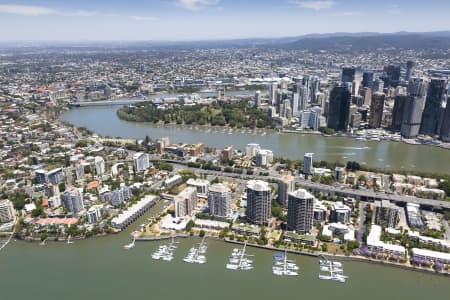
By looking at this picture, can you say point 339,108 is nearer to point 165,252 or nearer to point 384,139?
point 384,139

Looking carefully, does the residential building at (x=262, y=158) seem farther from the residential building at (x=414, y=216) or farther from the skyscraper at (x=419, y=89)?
the skyscraper at (x=419, y=89)

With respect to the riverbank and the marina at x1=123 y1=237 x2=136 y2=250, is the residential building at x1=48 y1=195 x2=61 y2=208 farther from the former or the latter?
the riverbank

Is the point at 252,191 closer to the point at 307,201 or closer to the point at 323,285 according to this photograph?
the point at 307,201

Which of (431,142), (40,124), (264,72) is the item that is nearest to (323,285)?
(431,142)

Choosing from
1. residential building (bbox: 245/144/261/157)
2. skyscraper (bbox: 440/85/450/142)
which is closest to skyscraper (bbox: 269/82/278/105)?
residential building (bbox: 245/144/261/157)

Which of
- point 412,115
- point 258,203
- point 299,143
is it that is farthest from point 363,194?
point 412,115

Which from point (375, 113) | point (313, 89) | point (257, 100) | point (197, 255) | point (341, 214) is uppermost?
point (313, 89)

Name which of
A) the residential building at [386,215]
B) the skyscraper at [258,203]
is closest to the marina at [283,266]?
the skyscraper at [258,203]
